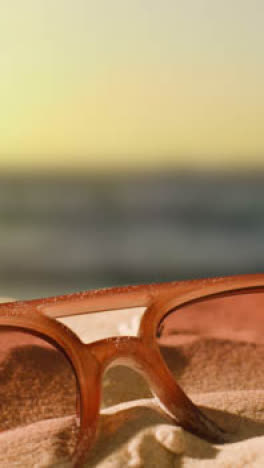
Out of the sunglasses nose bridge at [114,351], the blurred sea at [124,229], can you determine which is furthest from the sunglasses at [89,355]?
the blurred sea at [124,229]

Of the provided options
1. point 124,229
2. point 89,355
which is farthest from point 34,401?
point 124,229

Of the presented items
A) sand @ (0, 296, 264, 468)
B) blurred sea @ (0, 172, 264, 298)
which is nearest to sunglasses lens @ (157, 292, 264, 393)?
sand @ (0, 296, 264, 468)

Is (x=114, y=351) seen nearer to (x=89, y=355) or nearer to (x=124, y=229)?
(x=89, y=355)

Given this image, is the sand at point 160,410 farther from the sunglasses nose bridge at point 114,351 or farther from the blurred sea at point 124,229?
the blurred sea at point 124,229

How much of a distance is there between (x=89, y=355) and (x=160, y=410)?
0.03 m

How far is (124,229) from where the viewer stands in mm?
673

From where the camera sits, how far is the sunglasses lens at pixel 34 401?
189mm

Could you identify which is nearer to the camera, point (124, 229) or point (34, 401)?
point (34, 401)

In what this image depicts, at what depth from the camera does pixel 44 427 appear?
20 cm

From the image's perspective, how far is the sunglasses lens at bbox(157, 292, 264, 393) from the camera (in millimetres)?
253

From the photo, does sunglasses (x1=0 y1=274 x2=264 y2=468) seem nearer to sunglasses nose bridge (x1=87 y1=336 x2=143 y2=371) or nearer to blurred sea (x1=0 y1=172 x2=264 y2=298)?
sunglasses nose bridge (x1=87 y1=336 x2=143 y2=371)

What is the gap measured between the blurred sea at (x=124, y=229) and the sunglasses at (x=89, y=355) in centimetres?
36

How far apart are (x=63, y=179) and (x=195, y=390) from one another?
41 cm

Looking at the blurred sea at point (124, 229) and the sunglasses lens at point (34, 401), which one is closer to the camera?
the sunglasses lens at point (34, 401)
